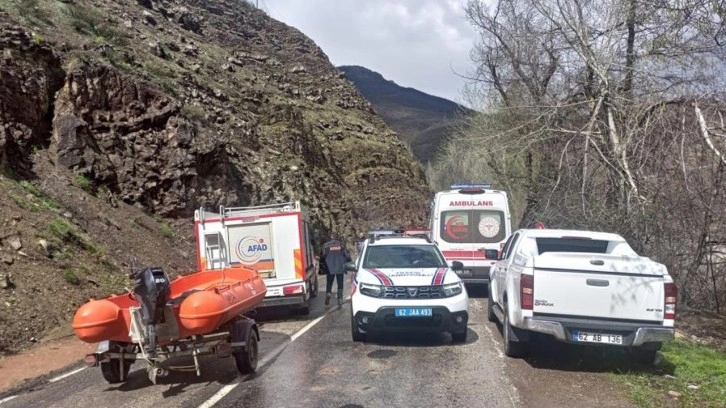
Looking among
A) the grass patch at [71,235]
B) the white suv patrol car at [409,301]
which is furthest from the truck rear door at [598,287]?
the grass patch at [71,235]

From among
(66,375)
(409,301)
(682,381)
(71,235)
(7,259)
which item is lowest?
(682,381)

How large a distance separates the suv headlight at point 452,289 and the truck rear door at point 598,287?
1.96 m

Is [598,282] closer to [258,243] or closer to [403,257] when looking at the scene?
[403,257]

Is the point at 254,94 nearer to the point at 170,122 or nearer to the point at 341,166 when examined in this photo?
the point at 341,166

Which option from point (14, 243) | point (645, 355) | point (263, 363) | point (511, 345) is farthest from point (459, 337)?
point (14, 243)

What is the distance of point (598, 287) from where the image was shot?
7.71 metres

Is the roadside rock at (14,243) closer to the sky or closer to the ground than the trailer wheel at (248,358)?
closer to the sky

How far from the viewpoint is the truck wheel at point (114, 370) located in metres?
7.69

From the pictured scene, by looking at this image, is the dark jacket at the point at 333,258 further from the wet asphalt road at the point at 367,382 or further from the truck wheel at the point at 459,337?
the truck wheel at the point at 459,337

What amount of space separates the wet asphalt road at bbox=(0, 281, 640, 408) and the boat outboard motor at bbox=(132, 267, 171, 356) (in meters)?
0.78

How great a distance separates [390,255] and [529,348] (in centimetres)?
317

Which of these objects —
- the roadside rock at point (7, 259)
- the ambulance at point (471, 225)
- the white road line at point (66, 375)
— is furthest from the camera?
the ambulance at point (471, 225)

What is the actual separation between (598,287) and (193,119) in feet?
74.7

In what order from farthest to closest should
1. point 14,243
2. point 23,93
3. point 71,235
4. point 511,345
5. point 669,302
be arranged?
point 23,93, point 71,235, point 14,243, point 511,345, point 669,302
